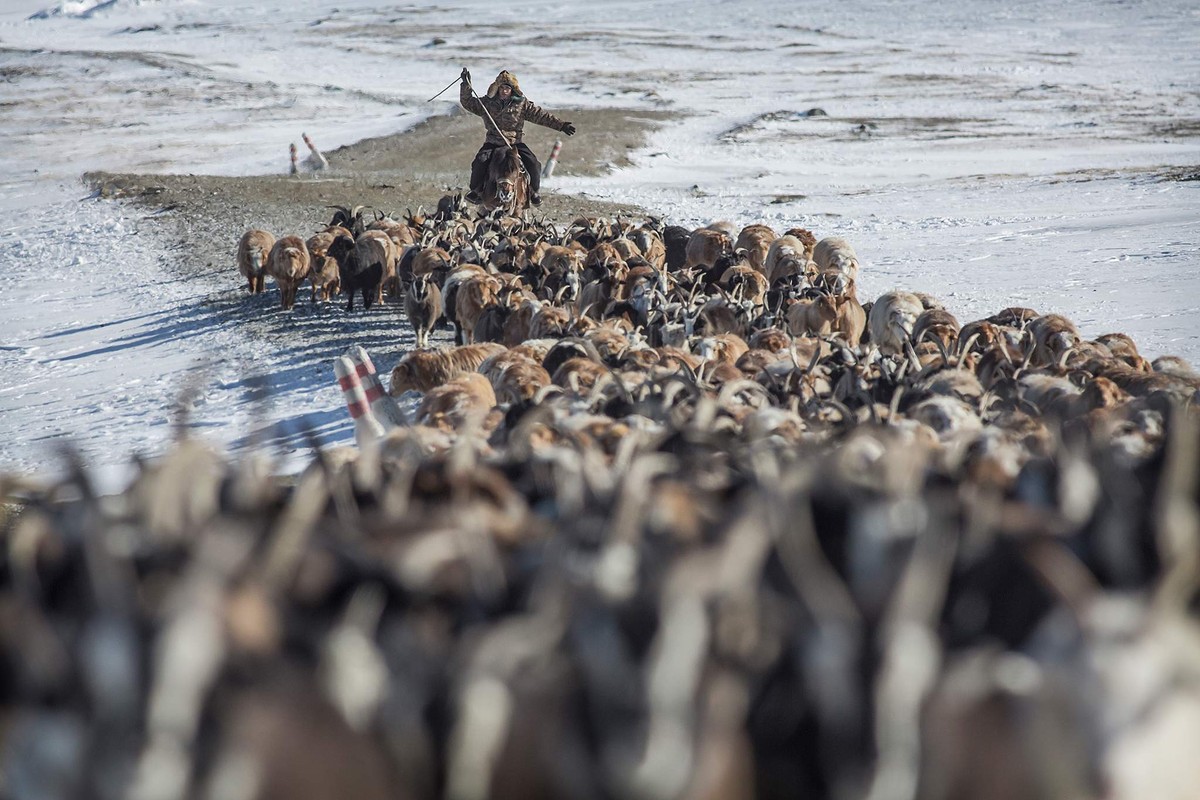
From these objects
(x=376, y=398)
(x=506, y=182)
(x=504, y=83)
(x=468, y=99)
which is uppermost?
(x=504, y=83)

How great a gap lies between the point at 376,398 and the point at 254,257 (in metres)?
6.24

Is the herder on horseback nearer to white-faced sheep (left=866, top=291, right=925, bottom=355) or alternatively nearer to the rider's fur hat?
the rider's fur hat

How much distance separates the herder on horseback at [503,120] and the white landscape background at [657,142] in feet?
10.3

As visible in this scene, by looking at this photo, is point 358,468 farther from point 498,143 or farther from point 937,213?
point 937,213

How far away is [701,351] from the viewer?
9.00 meters

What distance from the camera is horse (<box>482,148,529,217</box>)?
56.2 feet

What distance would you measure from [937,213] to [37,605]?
18.1 metres

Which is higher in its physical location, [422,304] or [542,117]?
[542,117]

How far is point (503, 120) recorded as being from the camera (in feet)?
57.4

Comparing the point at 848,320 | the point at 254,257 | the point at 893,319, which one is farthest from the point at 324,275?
the point at 893,319

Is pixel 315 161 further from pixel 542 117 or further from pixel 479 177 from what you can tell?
pixel 542 117

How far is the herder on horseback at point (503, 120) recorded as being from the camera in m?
17.3

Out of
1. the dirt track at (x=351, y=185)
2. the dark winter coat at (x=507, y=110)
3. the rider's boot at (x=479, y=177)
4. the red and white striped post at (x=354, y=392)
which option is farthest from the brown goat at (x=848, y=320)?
the rider's boot at (x=479, y=177)

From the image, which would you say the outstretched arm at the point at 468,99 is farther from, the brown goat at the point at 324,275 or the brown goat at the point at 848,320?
the brown goat at the point at 848,320
